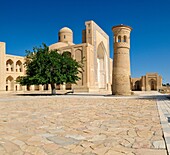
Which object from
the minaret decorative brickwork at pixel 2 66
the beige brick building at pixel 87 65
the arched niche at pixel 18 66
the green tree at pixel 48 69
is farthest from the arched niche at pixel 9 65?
the green tree at pixel 48 69

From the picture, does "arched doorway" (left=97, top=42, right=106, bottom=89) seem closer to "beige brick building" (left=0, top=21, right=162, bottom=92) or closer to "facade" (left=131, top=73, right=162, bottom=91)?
"beige brick building" (left=0, top=21, right=162, bottom=92)

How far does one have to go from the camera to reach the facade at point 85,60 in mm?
35125

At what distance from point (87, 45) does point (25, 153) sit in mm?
32985

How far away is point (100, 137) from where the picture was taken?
3.47 meters

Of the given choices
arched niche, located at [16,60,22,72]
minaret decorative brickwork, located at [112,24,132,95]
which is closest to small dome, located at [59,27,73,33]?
arched niche, located at [16,60,22,72]

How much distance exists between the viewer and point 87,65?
3497 centimetres

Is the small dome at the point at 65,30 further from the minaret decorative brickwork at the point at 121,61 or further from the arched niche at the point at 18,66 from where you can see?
the minaret decorative brickwork at the point at 121,61

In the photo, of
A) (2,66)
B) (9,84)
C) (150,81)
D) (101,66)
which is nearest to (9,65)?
(9,84)

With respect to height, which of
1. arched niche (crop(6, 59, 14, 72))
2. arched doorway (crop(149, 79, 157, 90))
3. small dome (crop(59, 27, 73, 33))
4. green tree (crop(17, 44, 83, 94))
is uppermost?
small dome (crop(59, 27, 73, 33))

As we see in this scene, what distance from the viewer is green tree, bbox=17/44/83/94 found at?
20.9 metres

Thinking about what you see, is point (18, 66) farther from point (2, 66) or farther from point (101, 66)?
point (101, 66)

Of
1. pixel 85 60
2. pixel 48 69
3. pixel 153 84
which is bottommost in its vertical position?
pixel 153 84

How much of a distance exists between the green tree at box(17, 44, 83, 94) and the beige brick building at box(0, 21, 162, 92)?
771cm

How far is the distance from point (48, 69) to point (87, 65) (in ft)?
47.4
